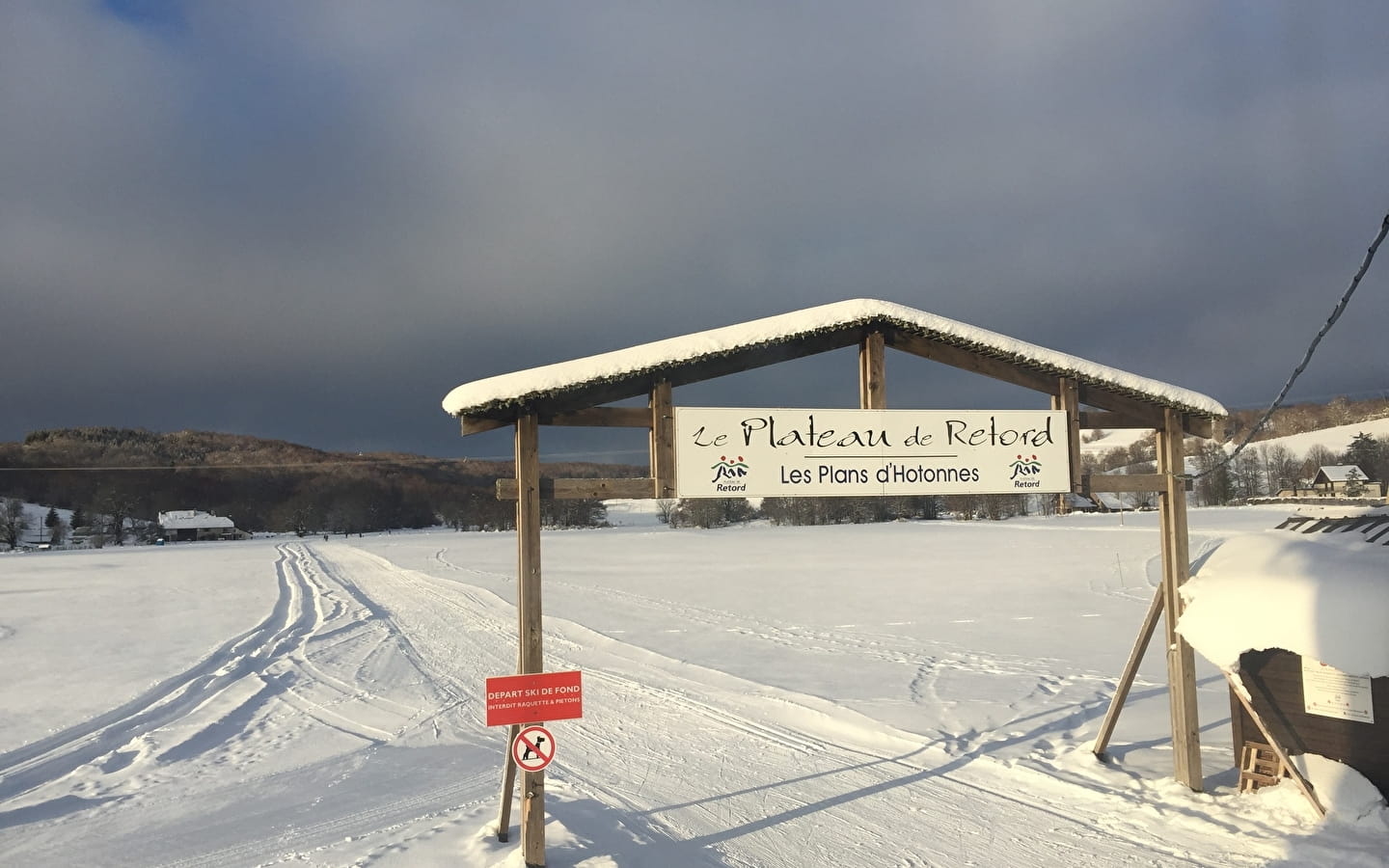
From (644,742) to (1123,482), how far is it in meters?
4.85

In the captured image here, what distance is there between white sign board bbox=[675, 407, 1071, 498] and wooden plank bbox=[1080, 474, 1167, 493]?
8.0 inches

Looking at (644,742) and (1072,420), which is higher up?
(1072,420)

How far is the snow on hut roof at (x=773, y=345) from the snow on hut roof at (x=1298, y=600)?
124 cm

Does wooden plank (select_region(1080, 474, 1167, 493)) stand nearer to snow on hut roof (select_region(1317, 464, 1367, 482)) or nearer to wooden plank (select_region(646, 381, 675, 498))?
wooden plank (select_region(646, 381, 675, 498))

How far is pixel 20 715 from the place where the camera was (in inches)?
356

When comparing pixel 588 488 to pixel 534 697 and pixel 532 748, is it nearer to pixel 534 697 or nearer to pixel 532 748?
pixel 534 697

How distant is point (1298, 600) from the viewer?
548cm

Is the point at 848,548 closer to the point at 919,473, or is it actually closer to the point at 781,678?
the point at 781,678

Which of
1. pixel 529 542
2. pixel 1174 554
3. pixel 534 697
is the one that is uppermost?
pixel 529 542

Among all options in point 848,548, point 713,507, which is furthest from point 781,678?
point 713,507

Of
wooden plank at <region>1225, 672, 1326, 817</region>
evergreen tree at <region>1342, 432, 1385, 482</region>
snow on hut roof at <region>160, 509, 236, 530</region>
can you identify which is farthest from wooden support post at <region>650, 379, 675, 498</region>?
snow on hut roof at <region>160, 509, 236, 530</region>

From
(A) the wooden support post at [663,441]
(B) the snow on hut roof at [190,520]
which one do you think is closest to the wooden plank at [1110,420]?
(A) the wooden support post at [663,441]

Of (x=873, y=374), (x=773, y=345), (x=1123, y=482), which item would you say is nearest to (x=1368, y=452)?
(x=1123, y=482)

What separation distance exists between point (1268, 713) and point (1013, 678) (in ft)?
15.4
